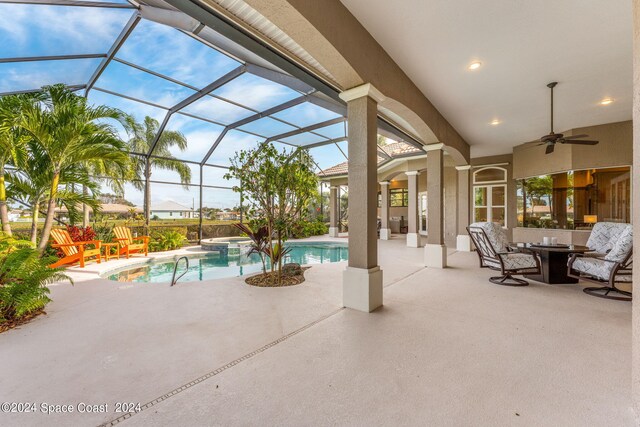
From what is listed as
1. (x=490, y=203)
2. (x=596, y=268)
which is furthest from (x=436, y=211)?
(x=490, y=203)

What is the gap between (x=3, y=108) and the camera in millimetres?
3936

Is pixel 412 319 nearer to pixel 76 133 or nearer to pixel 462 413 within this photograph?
pixel 462 413

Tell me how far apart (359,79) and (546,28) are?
2.39 m

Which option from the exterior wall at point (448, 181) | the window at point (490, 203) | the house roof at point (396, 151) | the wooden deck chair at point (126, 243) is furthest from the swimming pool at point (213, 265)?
the window at point (490, 203)

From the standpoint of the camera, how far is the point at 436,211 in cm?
616

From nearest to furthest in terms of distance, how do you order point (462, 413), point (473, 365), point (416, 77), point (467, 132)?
1. point (462, 413)
2. point (473, 365)
3. point (416, 77)
4. point (467, 132)

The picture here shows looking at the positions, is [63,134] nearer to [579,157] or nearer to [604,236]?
[604,236]

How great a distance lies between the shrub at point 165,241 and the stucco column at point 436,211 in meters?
8.22

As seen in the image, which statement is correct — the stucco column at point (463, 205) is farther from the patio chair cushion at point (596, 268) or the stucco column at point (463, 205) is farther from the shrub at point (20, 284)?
the shrub at point (20, 284)

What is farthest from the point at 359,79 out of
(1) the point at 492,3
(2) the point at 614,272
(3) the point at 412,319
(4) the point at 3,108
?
(4) the point at 3,108

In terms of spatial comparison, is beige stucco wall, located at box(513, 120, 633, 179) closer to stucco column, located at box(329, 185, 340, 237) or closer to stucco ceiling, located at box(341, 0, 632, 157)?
stucco ceiling, located at box(341, 0, 632, 157)

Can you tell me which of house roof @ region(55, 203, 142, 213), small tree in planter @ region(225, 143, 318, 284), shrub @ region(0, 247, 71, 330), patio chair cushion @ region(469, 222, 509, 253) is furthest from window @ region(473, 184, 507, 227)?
house roof @ region(55, 203, 142, 213)

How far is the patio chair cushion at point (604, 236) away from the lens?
16.6 feet

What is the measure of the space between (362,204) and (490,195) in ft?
29.1
